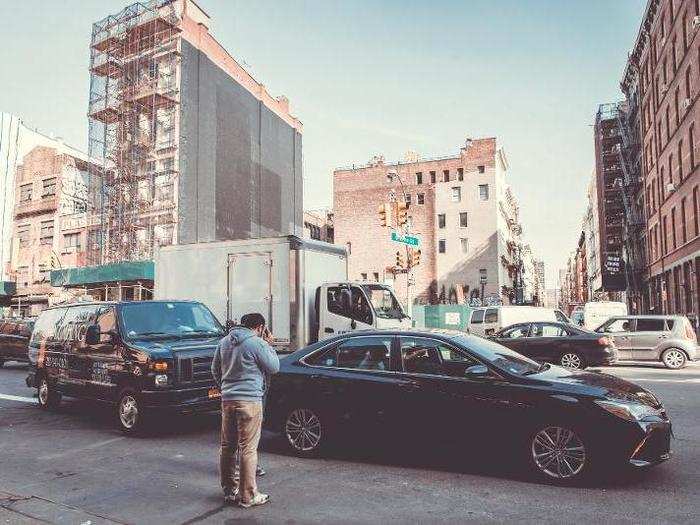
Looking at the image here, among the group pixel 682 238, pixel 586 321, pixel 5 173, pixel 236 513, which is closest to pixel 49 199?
pixel 5 173

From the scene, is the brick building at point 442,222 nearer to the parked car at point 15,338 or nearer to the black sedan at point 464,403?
the parked car at point 15,338

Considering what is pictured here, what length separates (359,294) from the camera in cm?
1377

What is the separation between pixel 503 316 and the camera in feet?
78.4

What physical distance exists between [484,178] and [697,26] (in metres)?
36.1

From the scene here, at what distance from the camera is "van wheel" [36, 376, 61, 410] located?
1120 cm

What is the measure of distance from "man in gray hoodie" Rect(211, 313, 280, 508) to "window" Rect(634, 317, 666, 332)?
52.5 ft

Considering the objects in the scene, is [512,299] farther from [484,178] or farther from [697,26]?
[697,26]

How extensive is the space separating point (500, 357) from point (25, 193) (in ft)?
180

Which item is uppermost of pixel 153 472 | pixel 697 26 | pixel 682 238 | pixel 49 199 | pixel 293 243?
pixel 697 26

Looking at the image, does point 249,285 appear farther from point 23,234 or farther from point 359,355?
point 23,234

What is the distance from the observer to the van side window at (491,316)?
79.0ft

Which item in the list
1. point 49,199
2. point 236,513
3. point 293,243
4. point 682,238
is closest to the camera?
point 236,513

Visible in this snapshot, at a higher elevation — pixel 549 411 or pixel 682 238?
pixel 682 238

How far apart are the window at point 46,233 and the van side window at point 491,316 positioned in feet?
129
